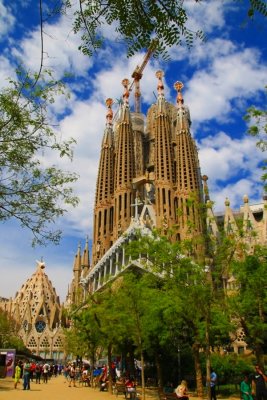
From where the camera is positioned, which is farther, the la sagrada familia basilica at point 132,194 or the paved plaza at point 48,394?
the la sagrada familia basilica at point 132,194

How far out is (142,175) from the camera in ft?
211

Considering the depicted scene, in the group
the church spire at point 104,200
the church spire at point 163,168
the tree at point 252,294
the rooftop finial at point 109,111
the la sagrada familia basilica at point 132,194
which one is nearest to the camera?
the tree at point 252,294

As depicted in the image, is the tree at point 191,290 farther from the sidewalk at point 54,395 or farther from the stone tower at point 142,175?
the stone tower at point 142,175

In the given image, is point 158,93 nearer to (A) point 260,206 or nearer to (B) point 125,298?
(A) point 260,206

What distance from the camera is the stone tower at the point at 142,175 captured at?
185 feet

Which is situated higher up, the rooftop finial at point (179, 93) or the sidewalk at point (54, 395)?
the rooftop finial at point (179, 93)

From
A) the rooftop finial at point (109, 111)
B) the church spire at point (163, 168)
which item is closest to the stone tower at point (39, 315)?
the church spire at point (163, 168)

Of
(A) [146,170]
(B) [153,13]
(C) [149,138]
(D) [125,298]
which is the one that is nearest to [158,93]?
(C) [149,138]

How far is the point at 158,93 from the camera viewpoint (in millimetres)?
67375

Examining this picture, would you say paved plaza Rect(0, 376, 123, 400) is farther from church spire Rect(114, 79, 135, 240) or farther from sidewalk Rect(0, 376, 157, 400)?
church spire Rect(114, 79, 135, 240)

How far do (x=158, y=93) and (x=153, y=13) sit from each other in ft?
215

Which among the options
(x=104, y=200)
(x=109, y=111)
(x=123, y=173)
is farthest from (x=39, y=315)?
(x=109, y=111)

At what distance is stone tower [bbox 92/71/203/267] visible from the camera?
56500 mm

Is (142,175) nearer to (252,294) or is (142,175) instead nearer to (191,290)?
(252,294)
